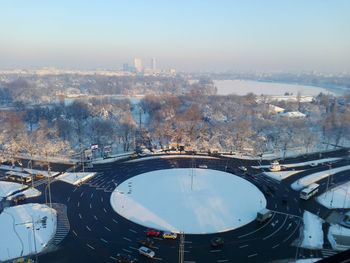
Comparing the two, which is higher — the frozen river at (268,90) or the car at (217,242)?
the frozen river at (268,90)

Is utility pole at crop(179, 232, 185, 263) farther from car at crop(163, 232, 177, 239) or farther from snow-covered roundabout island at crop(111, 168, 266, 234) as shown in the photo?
snow-covered roundabout island at crop(111, 168, 266, 234)

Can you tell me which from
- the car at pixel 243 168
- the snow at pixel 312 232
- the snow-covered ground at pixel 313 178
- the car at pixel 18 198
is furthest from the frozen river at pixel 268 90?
the car at pixel 18 198

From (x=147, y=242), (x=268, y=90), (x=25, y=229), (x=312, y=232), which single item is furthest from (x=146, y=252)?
(x=268, y=90)

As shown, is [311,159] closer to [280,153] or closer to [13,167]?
[280,153]

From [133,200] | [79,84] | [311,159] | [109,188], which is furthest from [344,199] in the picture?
[79,84]

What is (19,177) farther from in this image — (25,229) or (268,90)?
(268,90)

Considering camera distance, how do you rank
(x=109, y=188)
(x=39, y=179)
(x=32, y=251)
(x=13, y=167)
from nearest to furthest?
(x=32, y=251) → (x=109, y=188) → (x=39, y=179) → (x=13, y=167)

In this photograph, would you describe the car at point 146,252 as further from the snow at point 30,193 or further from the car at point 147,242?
the snow at point 30,193
